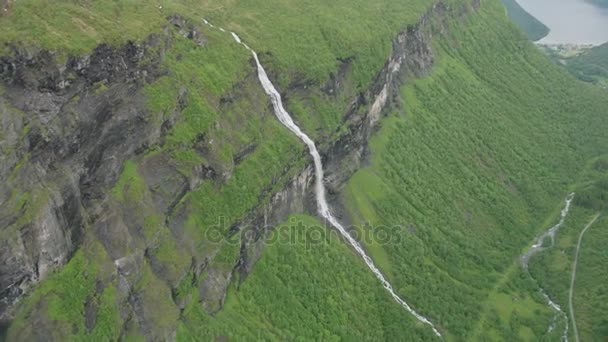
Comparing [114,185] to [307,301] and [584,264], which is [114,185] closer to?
[307,301]

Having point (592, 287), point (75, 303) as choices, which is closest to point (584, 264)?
point (592, 287)

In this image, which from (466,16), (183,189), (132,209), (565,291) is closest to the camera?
(132,209)

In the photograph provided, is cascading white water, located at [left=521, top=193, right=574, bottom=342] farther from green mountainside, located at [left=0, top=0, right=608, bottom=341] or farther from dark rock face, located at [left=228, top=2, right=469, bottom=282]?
dark rock face, located at [left=228, top=2, right=469, bottom=282]

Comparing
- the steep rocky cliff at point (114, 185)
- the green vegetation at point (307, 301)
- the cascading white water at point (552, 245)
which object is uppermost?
the steep rocky cliff at point (114, 185)

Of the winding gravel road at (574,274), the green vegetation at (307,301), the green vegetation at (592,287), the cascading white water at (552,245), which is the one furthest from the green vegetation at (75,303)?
the green vegetation at (592,287)

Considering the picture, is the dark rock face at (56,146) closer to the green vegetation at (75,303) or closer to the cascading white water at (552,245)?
the green vegetation at (75,303)

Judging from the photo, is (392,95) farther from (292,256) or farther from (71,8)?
(71,8)

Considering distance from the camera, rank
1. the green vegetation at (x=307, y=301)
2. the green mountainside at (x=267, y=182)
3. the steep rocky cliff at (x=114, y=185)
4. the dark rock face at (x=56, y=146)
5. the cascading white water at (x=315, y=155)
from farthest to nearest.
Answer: the cascading white water at (x=315, y=155)
the green vegetation at (x=307, y=301)
the green mountainside at (x=267, y=182)
the steep rocky cliff at (x=114, y=185)
the dark rock face at (x=56, y=146)

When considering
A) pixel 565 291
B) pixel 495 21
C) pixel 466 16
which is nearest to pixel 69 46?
pixel 565 291
